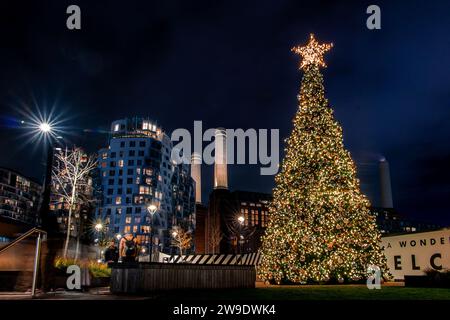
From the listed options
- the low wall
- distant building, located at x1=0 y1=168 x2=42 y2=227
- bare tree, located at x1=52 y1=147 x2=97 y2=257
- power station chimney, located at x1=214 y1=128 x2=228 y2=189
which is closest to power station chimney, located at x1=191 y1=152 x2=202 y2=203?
power station chimney, located at x1=214 y1=128 x2=228 y2=189

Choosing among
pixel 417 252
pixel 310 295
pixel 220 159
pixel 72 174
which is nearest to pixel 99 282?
pixel 310 295

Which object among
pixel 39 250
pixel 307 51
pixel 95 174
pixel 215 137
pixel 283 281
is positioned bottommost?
pixel 283 281

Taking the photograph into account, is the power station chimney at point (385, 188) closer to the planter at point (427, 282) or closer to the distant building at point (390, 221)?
the distant building at point (390, 221)

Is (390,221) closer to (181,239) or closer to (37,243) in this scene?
(181,239)

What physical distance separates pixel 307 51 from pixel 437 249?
14.8 metres

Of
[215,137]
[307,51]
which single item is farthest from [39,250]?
[215,137]

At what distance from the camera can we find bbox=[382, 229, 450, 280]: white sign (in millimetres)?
23078

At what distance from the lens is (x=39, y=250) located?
11977 mm

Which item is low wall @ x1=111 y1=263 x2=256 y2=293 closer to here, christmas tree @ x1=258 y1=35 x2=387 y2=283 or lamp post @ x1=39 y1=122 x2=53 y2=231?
christmas tree @ x1=258 y1=35 x2=387 y2=283

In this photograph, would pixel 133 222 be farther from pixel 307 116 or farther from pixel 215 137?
pixel 307 116

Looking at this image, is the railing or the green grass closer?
the railing

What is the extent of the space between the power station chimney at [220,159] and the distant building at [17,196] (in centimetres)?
6375

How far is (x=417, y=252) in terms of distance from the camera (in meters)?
25.0

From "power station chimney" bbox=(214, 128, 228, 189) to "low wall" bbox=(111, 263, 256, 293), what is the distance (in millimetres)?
110102
